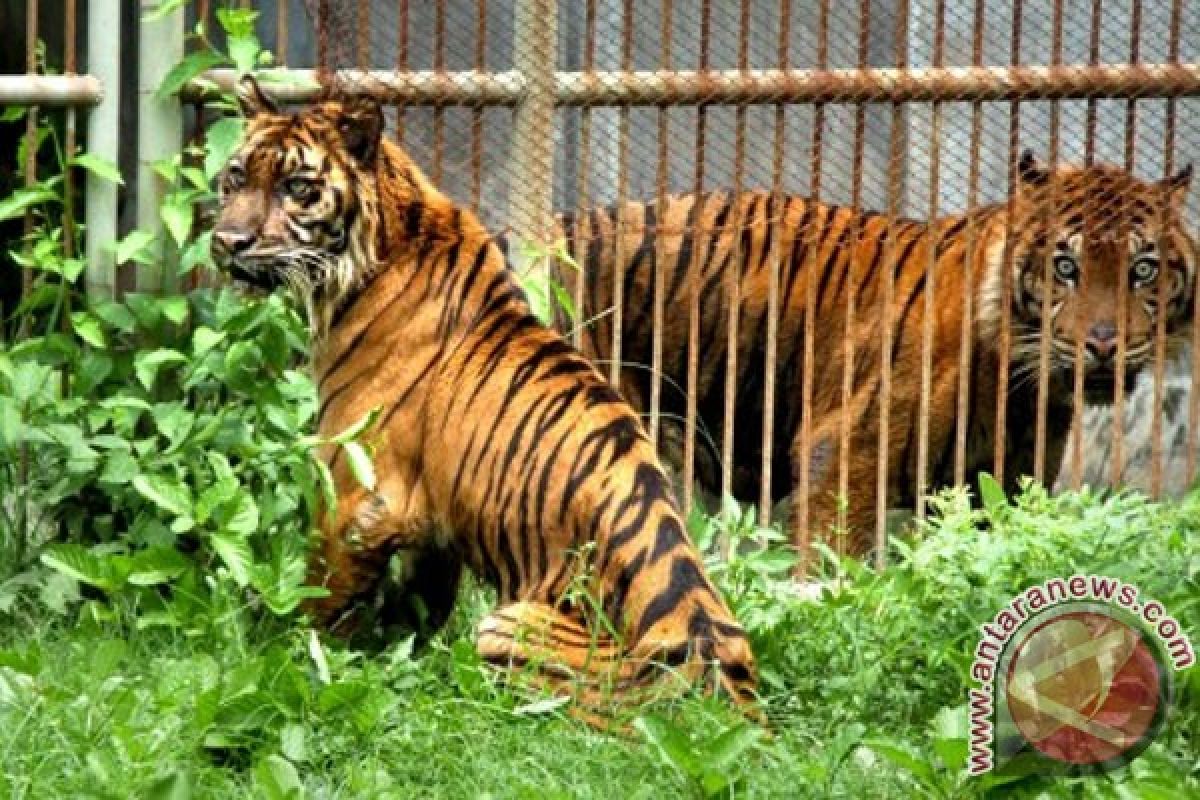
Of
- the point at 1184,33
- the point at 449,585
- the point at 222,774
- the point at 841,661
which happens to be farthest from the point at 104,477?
the point at 1184,33

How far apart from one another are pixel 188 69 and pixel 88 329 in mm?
801

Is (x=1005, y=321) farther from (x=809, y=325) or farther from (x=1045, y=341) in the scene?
(x=809, y=325)

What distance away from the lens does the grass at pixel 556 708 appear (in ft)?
18.2

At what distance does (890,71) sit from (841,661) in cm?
213

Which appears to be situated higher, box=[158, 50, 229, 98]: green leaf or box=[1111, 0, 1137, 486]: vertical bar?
box=[158, 50, 229, 98]: green leaf

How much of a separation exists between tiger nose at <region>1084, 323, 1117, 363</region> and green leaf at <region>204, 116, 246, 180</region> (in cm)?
271

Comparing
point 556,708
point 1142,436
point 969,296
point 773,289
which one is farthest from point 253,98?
point 1142,436

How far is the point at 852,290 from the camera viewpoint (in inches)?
317

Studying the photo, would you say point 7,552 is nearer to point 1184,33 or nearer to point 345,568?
point 345,568

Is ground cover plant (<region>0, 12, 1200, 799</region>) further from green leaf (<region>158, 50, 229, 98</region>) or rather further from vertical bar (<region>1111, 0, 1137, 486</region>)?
vertical bar (<region>1111, 0, 1137, 486</region>)

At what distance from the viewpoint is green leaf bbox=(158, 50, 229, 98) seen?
24.4 feet

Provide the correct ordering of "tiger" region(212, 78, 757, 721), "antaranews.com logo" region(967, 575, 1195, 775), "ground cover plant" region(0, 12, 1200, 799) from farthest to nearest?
1. "tiger" region(212, 78, 757, 721)
2. "ground cover plant" region(0, 12, 1200, 799)
3. "antaranews.com logo" region(967, 575, 1195, 775)

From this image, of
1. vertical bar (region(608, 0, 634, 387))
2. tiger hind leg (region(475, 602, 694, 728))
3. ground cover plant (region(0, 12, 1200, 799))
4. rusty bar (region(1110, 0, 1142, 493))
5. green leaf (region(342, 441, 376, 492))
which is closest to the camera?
ground cover plant (region(0, 12, 1200, 799))

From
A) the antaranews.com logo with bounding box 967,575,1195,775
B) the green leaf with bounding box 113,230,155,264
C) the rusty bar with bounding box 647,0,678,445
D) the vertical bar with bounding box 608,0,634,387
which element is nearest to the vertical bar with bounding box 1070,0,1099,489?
the rusty bar with bounding box 647,0,678,445
